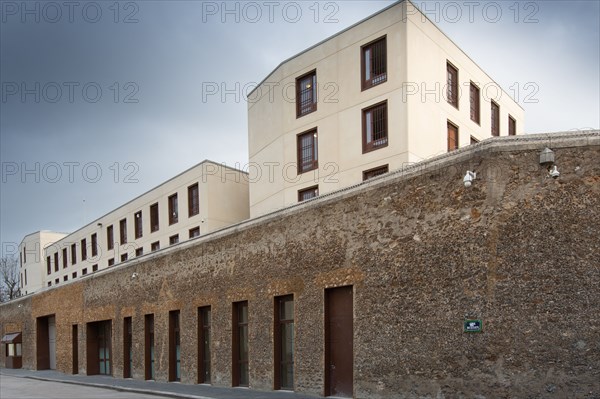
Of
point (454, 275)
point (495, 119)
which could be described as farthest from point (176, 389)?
point (495, 119)

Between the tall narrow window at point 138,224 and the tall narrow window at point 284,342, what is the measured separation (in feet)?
73.7

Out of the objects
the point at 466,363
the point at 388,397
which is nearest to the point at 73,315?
the point at 388,397

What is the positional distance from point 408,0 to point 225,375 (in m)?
14.7

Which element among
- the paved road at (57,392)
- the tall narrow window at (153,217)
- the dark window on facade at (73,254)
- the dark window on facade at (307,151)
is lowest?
the paved road at (57,392)

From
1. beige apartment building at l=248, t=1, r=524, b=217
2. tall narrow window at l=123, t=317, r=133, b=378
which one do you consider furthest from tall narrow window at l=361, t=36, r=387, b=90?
tall narrow window at l=123, t=317, r=133, b=378

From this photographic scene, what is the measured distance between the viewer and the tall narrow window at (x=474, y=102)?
25.6m

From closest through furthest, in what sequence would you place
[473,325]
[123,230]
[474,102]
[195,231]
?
[473,325]
[474,102]
[195,231]
[123,230]

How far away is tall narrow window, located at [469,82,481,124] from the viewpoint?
84.1ft

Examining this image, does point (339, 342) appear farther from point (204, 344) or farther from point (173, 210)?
point (173, 210)

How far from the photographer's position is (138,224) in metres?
38.8

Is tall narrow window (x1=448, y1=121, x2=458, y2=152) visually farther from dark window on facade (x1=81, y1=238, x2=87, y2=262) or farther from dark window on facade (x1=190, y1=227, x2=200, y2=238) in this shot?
dark window on facade (x1=81, y1=238, x2=87, y2=262)

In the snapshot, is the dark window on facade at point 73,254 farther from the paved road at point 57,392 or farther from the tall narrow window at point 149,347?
the tall narrow window at point 149,347

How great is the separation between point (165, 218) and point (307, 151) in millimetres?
13679

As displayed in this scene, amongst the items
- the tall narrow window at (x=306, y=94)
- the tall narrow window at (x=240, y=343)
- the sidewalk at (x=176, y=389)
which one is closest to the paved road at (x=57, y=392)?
the sidewalk at (x=176, y=389)
